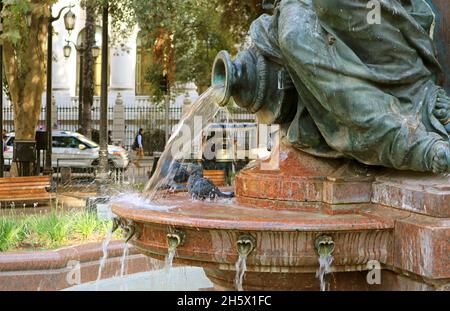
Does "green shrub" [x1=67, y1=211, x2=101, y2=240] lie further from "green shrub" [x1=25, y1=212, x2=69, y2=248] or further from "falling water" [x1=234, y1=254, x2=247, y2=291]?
"falling water" [x1=234, y1=254, x2=247, y2=291]

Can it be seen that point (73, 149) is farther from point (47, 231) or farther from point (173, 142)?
point (173, 142)

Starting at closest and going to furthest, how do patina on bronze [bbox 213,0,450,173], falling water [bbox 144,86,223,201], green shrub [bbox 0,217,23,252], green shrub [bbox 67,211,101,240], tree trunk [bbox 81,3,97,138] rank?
patina on bronze [bbox 213,0,450,173] < falling water [bbox 144,86,223,201] < green shrub [bbox 0,217,23,252] < green shrub [bbox 67,211,101,240] < tree trunk [bbox 81,3,97,138]

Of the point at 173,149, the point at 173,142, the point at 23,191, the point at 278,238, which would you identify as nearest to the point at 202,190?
the point at 173,142

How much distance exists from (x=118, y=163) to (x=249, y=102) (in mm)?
21934

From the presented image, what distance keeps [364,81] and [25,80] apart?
14.8m

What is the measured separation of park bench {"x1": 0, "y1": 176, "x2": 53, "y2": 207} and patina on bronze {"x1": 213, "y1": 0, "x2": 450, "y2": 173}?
9686 millimetres

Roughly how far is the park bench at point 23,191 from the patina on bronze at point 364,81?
381 inches

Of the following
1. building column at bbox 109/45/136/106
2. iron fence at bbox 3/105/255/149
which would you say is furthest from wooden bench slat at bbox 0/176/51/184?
building column at bbox 109/45/136/106

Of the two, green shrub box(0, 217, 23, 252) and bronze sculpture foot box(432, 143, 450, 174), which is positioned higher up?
bronze sculpture foot box(432, 143, 450, 174)

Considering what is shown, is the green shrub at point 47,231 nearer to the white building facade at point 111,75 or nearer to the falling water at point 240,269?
the falling water at point 240,269

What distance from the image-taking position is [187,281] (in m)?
6.93

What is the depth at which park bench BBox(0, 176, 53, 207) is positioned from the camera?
13.5 meters

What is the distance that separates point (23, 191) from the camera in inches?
544
